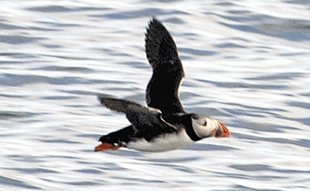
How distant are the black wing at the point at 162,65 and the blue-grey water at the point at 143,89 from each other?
6.50 ft

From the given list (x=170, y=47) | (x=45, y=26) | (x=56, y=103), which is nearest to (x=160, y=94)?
(x=170, y=47)

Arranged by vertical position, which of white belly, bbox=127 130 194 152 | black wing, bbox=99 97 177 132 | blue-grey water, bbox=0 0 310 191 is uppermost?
black wing, bbox=99 97 177 132

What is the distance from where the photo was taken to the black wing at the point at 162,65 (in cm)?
971

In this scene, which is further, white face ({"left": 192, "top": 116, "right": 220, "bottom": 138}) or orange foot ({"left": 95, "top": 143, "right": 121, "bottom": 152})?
orange foot ({"left": 95, "top": 143, "right": 121, "bottom": 152})

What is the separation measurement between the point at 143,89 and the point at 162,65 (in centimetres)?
525

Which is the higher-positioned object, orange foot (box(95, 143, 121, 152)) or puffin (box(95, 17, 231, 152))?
puffin (box(95, 17, 231, 152))

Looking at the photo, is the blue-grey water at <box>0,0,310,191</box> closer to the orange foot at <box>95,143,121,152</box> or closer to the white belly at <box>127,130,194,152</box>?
the orange foot at <box>95,143,121,152</box>

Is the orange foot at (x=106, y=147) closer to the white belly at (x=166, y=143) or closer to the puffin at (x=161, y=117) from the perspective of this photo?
the puffin at (x=161, y=117)

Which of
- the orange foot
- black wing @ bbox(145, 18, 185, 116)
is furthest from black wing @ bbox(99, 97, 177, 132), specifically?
black wing @ bbox(145, 18, 185, 116)

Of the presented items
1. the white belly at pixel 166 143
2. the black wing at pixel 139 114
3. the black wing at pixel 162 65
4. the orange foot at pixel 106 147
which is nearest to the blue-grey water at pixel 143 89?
the black wing at pixel 162 65

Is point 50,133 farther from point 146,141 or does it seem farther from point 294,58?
point 294,58

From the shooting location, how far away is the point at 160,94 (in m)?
9.69

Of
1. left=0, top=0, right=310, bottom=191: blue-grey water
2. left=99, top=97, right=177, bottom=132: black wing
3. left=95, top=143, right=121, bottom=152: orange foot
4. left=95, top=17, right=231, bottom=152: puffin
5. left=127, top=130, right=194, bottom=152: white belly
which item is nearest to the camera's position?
left=99, top=97, right=177, bottom=132: black wing

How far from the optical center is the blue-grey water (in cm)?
1185
